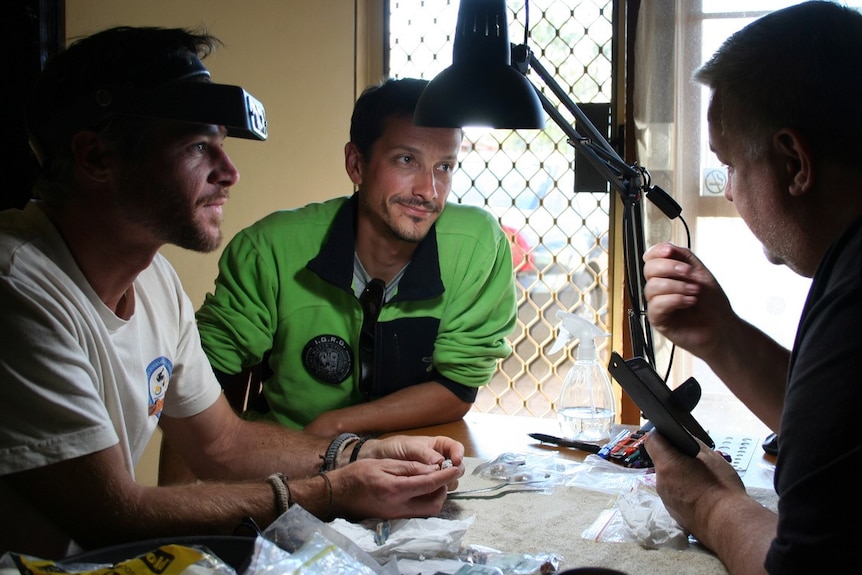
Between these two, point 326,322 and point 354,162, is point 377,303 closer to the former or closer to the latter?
point 326,322

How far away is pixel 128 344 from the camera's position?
4.10ft

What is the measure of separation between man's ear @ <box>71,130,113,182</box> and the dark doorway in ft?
3.29

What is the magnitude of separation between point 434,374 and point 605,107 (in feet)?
4.82

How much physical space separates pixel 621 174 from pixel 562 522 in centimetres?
55

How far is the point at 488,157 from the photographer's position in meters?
3.16

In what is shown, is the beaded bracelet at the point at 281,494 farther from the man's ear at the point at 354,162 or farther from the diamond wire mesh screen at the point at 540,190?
the diamond wire mesh screen at the point at 540,190

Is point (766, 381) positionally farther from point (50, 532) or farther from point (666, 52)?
point (666, 52)

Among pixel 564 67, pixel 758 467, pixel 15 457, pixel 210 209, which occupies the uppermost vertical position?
pixel 564 67

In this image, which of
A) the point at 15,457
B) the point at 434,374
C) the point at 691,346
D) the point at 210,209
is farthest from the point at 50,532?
the point at 691,346

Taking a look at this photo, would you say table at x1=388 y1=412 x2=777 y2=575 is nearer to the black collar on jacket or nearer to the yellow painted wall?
the black collar on jacket

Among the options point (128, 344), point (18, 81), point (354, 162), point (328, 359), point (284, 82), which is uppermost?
point (284, 82)

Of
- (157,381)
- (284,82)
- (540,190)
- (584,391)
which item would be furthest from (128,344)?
(540,190)

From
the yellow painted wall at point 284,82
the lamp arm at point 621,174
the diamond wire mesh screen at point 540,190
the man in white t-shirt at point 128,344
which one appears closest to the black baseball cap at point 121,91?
the man in white t-shirt at point 128,344

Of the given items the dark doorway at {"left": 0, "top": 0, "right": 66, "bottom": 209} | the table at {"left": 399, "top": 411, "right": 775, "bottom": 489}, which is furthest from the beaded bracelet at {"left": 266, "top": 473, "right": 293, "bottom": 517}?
the dark doorway at {"left": 0, "top": 0, "right": 66, "bottom": 209}
